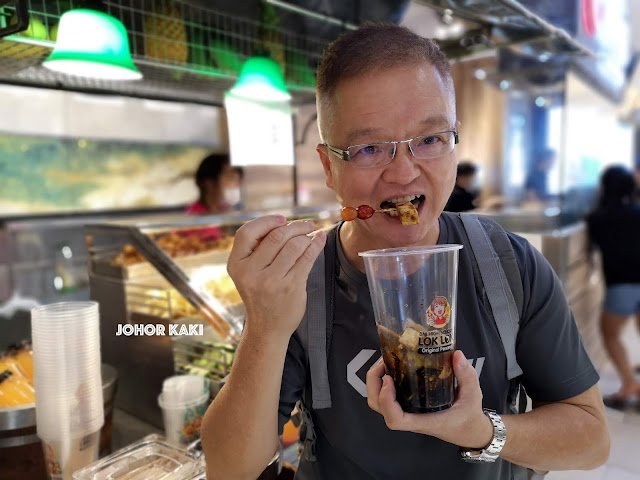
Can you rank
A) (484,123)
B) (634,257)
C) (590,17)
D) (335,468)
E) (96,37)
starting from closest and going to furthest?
(335,468) → (96,37) → (590,17) → (634,257) → (484,123)

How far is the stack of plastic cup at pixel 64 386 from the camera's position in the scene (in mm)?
1405

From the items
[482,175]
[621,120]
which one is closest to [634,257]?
[482,175]

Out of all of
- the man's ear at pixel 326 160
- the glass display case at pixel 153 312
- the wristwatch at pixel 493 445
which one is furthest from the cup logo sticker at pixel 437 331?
the glass display case at pixel 153 312

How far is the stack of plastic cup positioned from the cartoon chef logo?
42.2 inches

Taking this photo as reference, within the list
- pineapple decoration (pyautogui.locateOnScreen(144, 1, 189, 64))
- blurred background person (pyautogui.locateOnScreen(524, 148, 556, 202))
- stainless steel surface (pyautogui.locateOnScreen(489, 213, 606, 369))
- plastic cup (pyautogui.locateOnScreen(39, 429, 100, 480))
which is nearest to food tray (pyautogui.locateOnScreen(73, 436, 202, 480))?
plastic cup (pyautogui.locateOnScreen(39, 429, 100, 480))

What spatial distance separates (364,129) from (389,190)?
0.16m

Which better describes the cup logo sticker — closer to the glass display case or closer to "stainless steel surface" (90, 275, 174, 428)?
the glass display case

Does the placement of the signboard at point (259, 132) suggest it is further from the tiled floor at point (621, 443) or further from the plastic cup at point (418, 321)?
the tiled floor at point (621, 443)

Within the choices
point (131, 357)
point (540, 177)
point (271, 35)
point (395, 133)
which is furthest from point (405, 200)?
point (540, 177)

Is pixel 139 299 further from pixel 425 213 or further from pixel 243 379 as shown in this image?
pixel 425 213

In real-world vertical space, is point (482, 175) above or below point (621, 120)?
below

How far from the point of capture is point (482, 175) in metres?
8.41

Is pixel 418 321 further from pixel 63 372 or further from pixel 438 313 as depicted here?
pixel 63 372

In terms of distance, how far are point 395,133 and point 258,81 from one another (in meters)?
1.27
